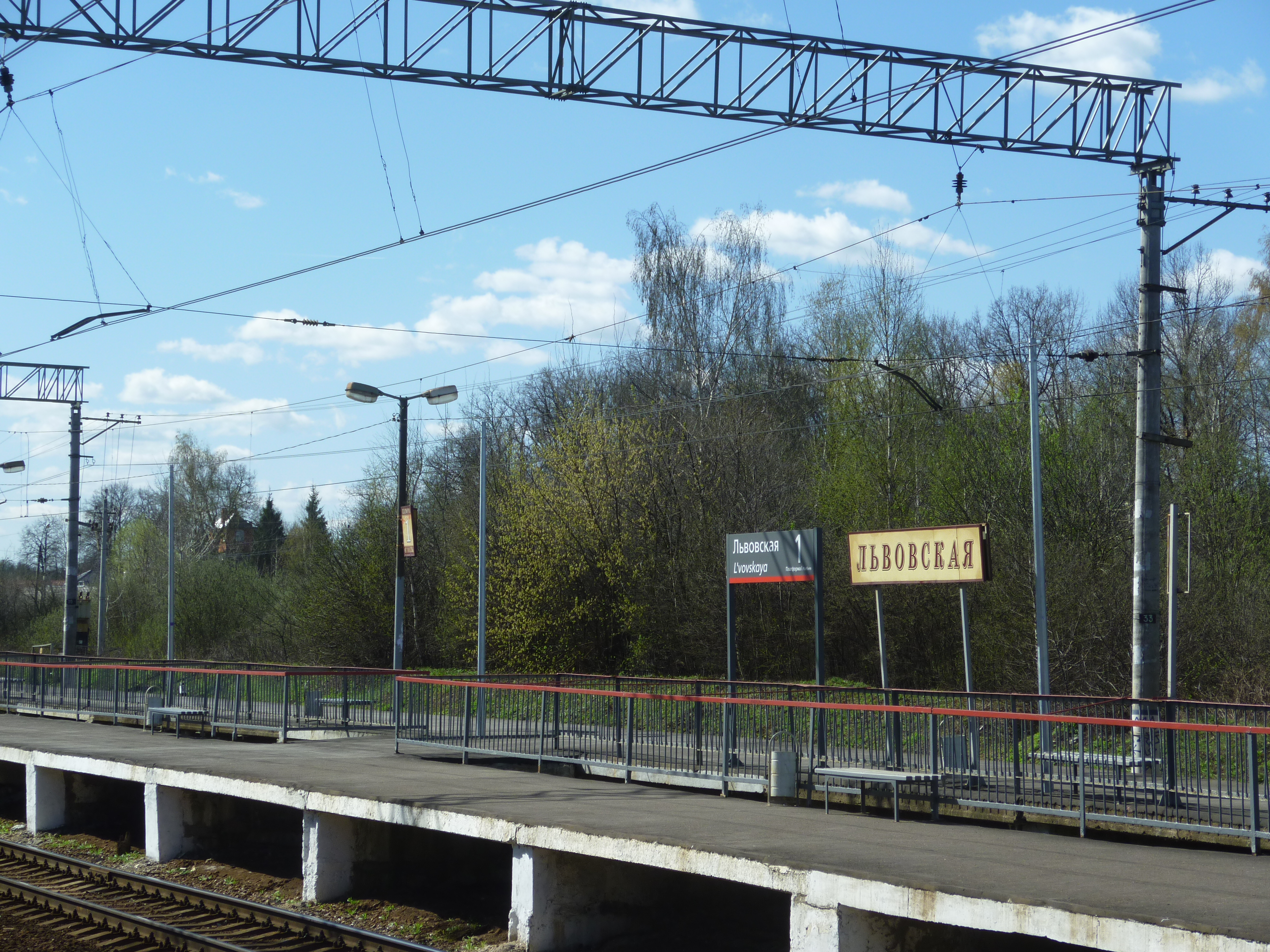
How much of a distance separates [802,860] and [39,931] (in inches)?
315

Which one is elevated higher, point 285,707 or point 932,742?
point 932,742

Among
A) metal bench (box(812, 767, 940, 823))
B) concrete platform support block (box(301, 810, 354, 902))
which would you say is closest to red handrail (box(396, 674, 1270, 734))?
metal bench (box(812, 767, 940, 823))

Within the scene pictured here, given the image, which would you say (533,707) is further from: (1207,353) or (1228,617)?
(1207,353)

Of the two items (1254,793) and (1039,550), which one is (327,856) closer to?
(1254,793)

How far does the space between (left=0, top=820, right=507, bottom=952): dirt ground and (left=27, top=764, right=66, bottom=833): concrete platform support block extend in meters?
0.43

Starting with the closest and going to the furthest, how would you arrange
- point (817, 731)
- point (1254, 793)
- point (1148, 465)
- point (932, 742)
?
1. point (1254, 793)
2. point (932, 742)
3. point (817, 731)
4. point (1148, 465)

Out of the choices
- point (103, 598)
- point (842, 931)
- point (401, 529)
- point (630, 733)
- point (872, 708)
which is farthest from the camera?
point (103, 598)

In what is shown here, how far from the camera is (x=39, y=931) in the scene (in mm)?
13133

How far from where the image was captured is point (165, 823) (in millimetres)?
16516

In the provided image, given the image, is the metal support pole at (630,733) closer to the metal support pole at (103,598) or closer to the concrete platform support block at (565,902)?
the concrete platform support block at (565,902)

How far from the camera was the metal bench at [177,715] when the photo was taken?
23.2 meters

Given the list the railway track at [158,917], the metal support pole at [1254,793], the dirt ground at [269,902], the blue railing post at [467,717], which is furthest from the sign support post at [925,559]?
the railway track at [158,917]

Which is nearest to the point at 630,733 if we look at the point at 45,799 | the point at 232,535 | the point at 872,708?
the point at 872,708

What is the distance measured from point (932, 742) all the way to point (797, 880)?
452 centimetres
